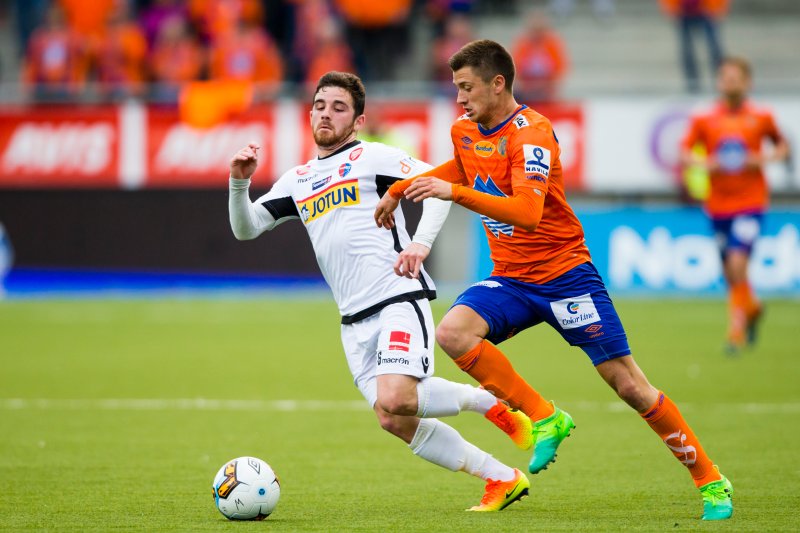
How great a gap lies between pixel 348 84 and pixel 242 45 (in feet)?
44.1

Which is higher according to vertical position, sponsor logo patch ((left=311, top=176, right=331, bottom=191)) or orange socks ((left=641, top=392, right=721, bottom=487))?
sponsor logo patch ((left=311, top=176, right=331, bottom=191))

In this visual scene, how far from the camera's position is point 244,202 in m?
6.46

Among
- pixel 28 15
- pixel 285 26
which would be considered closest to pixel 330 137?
pixel 285 26

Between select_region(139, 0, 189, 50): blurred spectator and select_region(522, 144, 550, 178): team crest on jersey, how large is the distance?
1588cm

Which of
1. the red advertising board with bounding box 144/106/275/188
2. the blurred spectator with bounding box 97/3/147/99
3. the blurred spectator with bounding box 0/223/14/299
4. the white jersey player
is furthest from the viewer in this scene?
the blurred spectator with bounding box 97/3/147/99

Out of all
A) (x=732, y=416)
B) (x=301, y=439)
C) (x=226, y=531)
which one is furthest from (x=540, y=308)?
(x=732, y=416)

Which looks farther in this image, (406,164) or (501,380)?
(406,164)

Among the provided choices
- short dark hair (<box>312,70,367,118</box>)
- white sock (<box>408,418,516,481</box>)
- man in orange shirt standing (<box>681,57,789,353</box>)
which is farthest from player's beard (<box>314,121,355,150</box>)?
man in orange shirt standing (<box>681,57,789,353</box>)

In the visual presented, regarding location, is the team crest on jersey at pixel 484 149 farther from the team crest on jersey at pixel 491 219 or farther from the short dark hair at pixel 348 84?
the short dark hair at pixel 348 84

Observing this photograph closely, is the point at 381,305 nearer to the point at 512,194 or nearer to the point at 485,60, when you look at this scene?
the point at 512,194

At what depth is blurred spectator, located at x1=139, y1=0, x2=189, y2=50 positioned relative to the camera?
20.9 meters

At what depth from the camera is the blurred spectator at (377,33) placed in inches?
Result: 811

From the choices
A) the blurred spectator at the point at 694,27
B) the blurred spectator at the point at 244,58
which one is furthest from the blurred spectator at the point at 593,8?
the blurred spectator at the point at 244,58

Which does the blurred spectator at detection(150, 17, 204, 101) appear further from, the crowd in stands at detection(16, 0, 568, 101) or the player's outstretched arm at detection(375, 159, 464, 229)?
the player's outstretched arm at detection(375, 159, 464, 229)
